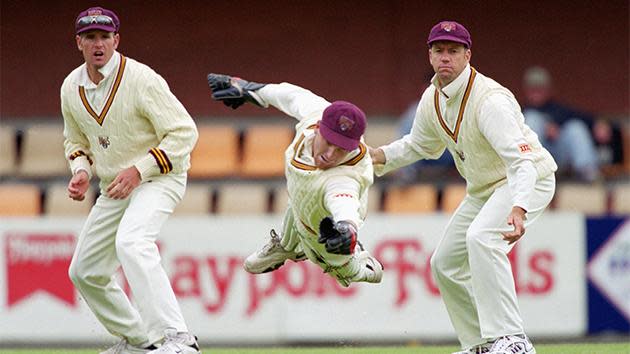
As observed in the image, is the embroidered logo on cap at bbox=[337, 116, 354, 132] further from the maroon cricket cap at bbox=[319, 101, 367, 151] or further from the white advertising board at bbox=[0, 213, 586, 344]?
the white advertising board at bbox=[0, 213, 586, 344]

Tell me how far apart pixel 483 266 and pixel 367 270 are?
0.89 metres

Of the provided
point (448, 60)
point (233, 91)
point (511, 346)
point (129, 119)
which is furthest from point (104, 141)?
point (511, 346)

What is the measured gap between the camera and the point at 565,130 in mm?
15703

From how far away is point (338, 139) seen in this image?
935 cm

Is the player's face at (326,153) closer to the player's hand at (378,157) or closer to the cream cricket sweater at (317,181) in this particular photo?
the cream cricket sweater at (317,181)

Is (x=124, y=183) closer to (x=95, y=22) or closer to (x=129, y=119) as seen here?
(x=129, y=119)

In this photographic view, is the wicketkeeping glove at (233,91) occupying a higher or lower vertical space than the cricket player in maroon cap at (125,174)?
higher

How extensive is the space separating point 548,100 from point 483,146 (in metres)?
6.02

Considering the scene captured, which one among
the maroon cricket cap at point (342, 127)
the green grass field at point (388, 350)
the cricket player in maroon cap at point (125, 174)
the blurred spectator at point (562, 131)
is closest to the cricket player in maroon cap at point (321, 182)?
the maroon cricket cap at point (342, 127)

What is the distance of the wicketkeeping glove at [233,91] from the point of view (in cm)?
1056

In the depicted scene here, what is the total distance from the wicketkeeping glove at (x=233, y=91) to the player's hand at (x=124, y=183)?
0.78m

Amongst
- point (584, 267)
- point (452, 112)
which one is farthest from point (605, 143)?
point (452, 112)

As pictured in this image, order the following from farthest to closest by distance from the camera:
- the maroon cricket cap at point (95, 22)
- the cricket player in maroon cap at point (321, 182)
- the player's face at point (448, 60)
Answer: the maroon cricket cap at point (95, 22), the player's face at point (448, 60), the cricket player in maroon cap at point (321, 182)

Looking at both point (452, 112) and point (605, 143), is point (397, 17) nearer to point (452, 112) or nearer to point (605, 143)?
point (605, 143)
